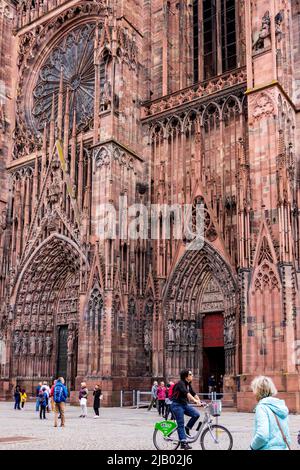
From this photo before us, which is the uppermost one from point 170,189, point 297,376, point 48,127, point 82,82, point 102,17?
point 102,17

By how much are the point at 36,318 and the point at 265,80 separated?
16.8 meters

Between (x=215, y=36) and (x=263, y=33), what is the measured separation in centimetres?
607

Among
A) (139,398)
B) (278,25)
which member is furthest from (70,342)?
(278,25)

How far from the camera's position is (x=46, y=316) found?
29.6 meters

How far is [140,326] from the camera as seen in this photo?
25156mm

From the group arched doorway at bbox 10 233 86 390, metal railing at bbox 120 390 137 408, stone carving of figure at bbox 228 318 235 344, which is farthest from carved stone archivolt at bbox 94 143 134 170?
metal railing at bbox 120 390 137 408

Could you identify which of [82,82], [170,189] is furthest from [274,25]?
[82,82]

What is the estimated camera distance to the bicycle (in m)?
8.99

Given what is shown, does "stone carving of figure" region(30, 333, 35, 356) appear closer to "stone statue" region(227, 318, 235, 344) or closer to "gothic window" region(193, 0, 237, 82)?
"stone statue" region(227, 318, 235, 344)

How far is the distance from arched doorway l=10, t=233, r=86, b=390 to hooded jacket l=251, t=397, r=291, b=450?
2408 centimetres

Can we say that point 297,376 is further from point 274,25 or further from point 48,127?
point 48,127

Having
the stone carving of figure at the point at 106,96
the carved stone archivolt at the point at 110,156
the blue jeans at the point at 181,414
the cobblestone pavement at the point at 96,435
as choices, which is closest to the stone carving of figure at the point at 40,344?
the carved stone archivolt at the point at 110,156

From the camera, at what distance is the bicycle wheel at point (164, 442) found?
9.17 meters

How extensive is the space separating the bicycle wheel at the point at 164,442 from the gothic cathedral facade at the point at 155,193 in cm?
1020
